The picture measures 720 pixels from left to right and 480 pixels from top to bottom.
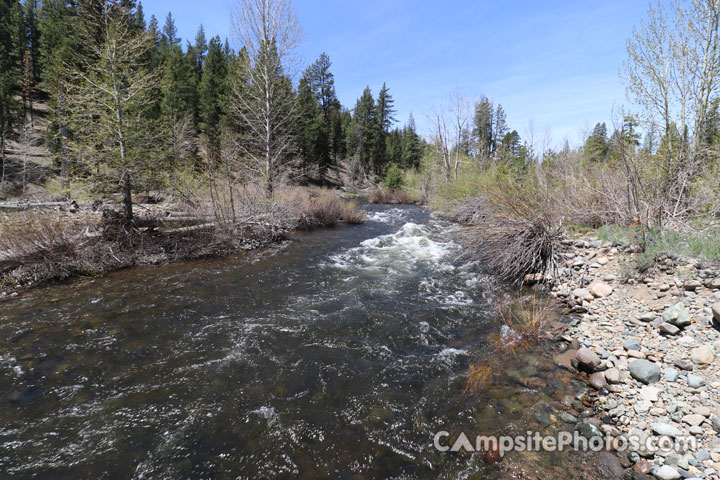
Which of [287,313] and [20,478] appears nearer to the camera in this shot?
[20,478]

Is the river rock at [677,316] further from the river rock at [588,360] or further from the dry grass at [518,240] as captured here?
the dry grass at [518,240]

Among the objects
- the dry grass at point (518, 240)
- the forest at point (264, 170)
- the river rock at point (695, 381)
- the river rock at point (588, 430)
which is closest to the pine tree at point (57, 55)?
the forest at point (264, 170)

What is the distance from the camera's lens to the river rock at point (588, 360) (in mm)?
3785

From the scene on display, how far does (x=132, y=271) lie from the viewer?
7785 millimetres

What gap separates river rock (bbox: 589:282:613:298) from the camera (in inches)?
208

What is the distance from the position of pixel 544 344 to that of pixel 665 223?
4230mm

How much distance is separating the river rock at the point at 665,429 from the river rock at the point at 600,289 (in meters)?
3.05

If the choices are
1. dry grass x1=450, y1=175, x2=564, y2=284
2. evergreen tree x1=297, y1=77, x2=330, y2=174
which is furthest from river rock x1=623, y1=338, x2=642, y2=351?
evergreen tree x1=297, y1=77, x2=330, y2=174

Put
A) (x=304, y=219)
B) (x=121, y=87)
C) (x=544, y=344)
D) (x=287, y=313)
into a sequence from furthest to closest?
(x=304, y=219) → (x=121, y=87) → (x=287, y=313) → (x=544, y=344)

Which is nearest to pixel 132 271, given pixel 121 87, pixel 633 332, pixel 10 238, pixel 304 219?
pixel 10 238

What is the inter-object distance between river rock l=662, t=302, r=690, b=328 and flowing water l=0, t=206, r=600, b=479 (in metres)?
1.64

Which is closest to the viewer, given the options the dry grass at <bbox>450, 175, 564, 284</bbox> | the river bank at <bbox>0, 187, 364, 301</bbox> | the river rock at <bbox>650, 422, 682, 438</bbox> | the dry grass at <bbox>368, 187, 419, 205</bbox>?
the river rock at <bbox>650, 422, 682, 438</bbox>

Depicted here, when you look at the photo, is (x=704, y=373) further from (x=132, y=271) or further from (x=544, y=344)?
(x=132, y=271)

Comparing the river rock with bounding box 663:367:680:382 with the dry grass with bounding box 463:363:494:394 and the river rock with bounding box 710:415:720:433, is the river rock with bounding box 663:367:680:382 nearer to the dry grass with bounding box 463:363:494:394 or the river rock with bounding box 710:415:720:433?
the river rock with bounding box 710:415:720:433
